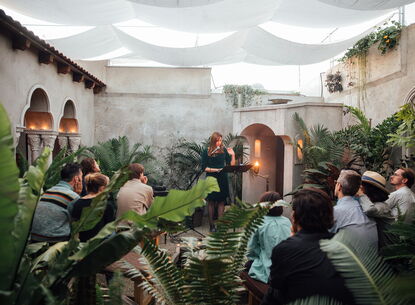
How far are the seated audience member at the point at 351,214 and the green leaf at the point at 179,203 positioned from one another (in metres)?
1.78

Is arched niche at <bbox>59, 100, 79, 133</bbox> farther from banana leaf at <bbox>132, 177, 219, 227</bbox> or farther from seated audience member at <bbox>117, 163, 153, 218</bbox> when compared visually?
banana leaf at <bbox>132, 177, 219, 227</bbox>

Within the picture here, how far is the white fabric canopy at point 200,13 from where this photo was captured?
620 cm

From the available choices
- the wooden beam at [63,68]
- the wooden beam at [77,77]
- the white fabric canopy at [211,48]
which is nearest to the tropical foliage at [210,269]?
the white fabric canopy at [211,48]

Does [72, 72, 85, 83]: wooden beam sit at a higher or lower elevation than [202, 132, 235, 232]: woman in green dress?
higher

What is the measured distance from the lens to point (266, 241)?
10.9ft

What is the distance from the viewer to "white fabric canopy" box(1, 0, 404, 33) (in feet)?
20.3

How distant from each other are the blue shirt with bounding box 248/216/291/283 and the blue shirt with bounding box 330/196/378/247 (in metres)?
0.50

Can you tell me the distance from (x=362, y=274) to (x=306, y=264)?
70cm

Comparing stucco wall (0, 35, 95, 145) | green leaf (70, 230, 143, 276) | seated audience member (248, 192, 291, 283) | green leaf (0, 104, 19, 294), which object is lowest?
seated audience member (248, 192, 291, 283)

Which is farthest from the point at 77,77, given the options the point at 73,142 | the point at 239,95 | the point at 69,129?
the point at 239,95

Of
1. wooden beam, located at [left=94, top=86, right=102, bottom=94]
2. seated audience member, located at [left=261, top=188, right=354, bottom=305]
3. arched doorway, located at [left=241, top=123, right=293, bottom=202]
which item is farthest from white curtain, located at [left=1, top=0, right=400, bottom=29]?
seated audience member, located at [left=261, top=188, right=354, bottom=305]

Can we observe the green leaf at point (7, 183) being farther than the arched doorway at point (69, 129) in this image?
No

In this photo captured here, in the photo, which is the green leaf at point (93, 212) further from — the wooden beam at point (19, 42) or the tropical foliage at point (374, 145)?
the tropical foliage at point (374, 145)

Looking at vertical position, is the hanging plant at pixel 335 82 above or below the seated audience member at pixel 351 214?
above
